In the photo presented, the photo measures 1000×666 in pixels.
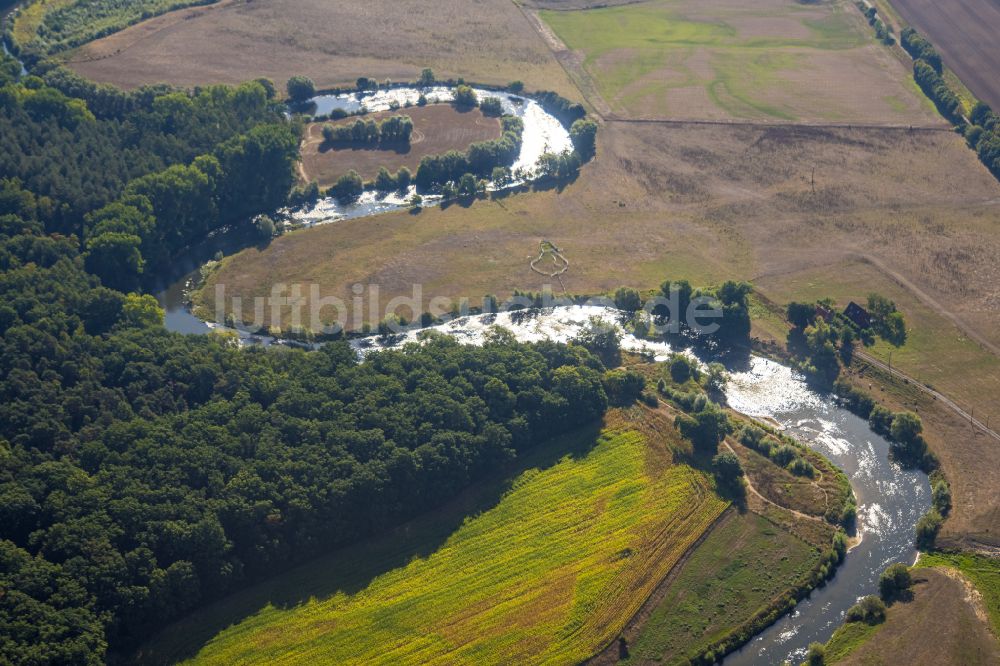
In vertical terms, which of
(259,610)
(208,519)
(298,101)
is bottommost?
(259,610)

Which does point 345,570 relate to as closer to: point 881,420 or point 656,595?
point 656,595

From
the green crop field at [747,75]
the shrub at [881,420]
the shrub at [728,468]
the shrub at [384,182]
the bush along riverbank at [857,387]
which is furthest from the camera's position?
the green crop field at [747,75]

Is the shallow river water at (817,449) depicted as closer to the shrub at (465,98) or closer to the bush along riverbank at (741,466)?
the bush along riverbank at (741,466)

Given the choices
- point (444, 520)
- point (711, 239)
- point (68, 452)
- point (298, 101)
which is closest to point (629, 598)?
point (444, 520)

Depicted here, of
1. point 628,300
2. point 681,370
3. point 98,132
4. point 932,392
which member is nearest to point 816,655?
point 681,370

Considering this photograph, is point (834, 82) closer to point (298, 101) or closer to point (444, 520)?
point (298, 101)

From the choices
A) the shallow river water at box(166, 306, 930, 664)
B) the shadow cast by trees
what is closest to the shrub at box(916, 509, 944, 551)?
the shallow river water at box(166, 306, 930, 664)

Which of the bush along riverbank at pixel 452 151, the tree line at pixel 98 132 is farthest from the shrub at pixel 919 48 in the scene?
the tree line at pixel 98 132
